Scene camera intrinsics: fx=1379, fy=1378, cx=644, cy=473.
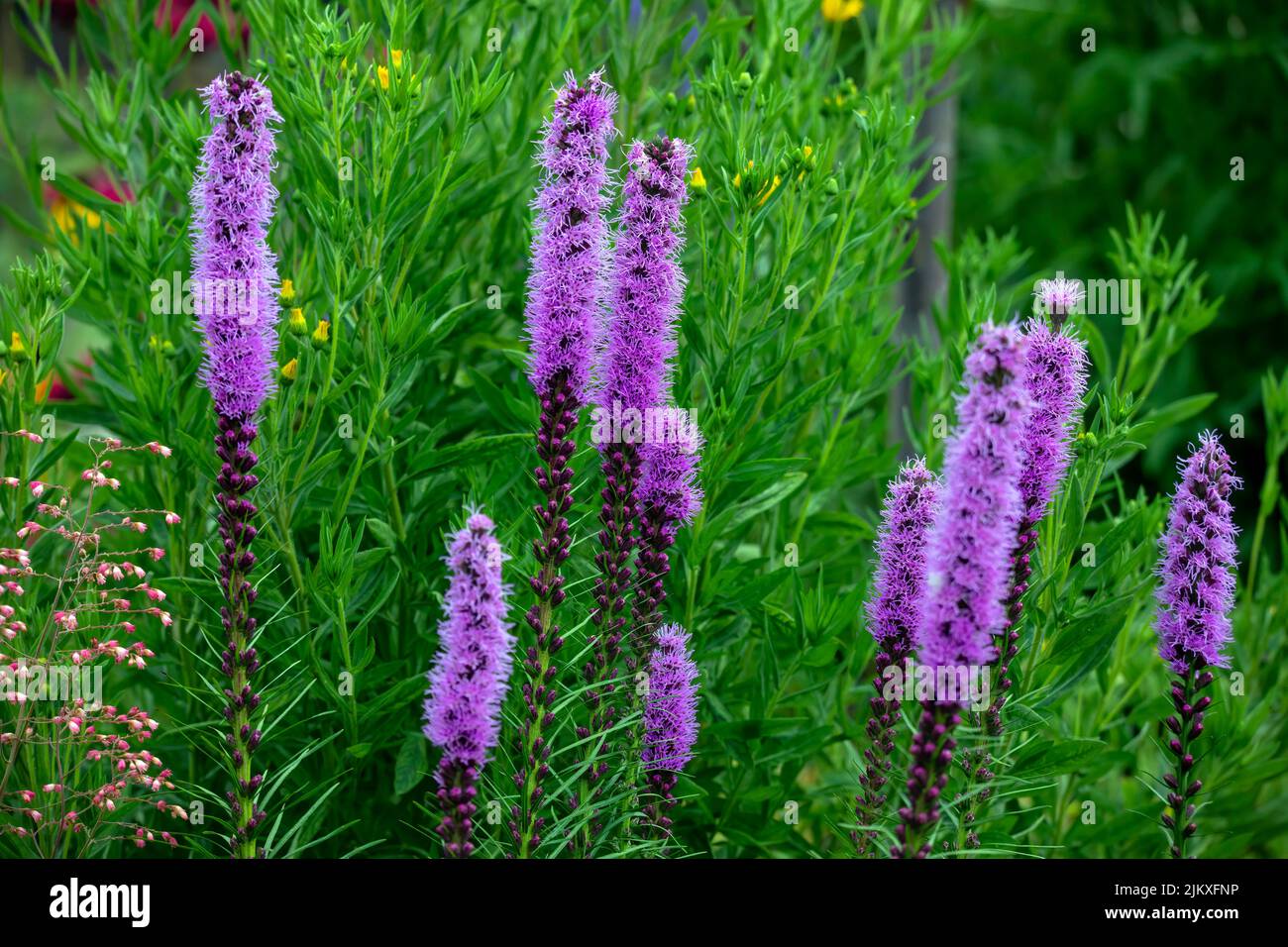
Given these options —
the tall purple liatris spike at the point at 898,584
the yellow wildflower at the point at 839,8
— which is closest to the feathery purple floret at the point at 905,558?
the tall purple liatris spike at the point at 898,584

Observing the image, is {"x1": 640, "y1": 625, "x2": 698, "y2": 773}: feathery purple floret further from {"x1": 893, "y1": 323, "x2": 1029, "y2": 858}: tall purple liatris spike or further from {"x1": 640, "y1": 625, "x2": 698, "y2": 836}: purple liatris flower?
{"x1": 893, "y1": 323, "x2": 1029, "y2": 858}: tall purple liatris spike

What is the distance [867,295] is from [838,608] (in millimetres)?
1212

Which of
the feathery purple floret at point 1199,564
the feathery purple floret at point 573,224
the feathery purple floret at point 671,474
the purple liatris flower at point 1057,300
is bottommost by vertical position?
the feathery purple floret at point 1199,564

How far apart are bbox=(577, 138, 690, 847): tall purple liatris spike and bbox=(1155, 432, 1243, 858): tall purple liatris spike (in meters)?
0.97

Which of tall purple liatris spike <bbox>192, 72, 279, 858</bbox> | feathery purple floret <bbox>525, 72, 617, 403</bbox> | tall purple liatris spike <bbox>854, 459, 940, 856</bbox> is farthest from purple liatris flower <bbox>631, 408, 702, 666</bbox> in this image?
tall purple liatris spike <bbox>192, 72, 279, 858</bbox>

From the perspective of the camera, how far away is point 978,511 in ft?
6.75

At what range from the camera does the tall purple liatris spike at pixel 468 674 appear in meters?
2.09

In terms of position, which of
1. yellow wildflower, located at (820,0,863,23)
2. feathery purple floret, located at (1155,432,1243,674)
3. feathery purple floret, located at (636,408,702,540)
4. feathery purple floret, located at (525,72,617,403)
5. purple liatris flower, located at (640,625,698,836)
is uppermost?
yellow wildflower, located at (820,0,863,23)

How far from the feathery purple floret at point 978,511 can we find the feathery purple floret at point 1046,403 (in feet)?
1.26

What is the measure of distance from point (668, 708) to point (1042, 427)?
892mm

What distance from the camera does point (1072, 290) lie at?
2588 millimetres

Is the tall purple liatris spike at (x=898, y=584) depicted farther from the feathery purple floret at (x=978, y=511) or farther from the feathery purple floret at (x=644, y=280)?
the feathery purple floret at (x=644, y=280)

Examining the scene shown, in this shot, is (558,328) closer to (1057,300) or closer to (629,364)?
(629,364)

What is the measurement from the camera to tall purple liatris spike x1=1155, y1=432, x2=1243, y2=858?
2516mm
